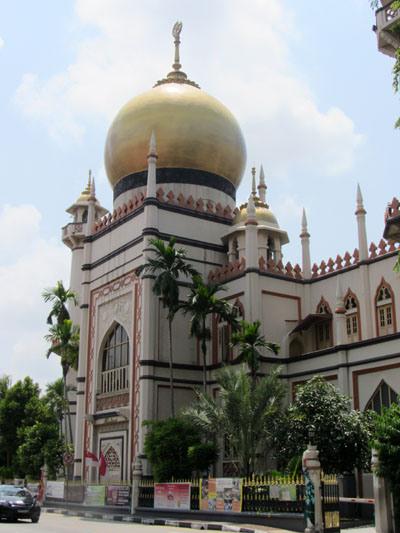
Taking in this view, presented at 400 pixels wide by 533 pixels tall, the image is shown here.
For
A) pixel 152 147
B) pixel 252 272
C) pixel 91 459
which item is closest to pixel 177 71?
pixel 152 147

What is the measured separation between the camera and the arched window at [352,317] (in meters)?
27.9

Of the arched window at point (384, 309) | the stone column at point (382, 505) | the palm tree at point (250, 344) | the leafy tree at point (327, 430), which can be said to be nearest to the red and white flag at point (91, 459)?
the palm tree at point (250, 344)

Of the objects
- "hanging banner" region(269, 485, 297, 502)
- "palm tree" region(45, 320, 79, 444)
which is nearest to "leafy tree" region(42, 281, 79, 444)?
"palm tree" region(45, 320, 79, 444)

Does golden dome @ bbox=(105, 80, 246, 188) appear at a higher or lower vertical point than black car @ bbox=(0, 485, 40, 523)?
higher

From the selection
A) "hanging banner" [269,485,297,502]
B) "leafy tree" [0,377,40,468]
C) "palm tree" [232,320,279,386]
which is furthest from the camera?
"leafy tree" [0,377,40,468]

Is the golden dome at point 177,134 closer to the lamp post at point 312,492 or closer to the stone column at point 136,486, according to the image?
the stone column at point 136,486

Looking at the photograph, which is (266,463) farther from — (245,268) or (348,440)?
(245,268)

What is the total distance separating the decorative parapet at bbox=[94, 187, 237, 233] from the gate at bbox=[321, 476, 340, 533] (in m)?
16.4

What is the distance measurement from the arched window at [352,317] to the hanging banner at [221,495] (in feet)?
31.5

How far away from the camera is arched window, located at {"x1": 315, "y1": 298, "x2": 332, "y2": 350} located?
29.2 meters

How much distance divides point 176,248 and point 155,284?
3.51m

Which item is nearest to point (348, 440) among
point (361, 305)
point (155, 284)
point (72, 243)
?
point (361, 305)

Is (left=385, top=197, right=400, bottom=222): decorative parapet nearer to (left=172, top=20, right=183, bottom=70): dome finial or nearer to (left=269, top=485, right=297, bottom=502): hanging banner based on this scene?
(left=269, top=485, right=297, bottom=502): hanging banner

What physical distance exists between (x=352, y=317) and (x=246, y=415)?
25.2 ft
